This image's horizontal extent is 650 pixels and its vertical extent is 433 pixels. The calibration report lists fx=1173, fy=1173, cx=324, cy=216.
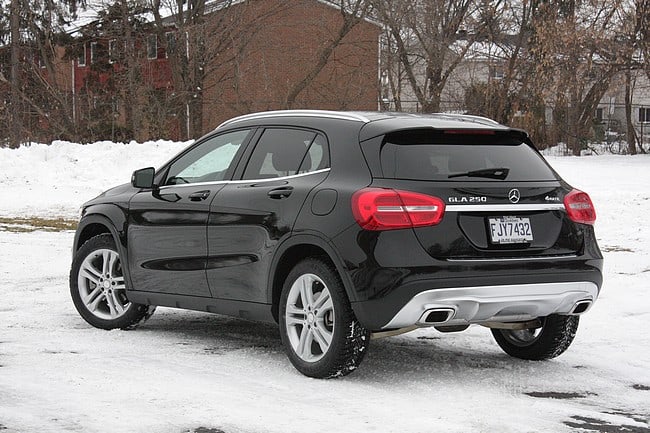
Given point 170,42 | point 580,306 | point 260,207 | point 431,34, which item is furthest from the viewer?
point 170,42

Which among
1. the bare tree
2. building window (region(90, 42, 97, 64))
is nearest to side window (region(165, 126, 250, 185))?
the bare tree

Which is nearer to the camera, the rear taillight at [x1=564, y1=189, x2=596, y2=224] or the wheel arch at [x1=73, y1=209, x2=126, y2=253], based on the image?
the rear taillight at [x1=564, y1=189, x2=596, y2=224]

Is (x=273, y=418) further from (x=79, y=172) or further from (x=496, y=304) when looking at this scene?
(x=79, y=172)

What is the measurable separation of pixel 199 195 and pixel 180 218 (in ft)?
0.83

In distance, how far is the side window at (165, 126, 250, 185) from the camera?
7910 millimetres

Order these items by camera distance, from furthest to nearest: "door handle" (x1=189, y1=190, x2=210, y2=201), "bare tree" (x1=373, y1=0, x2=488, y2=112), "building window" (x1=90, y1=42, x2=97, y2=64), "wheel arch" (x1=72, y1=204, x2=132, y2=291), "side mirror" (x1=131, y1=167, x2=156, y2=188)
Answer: "building window" (x1=90, y1=42, x2=97, y2=64), "bare tree" (x1=373, y1=0, x2=488, y2=112), "wheel arch" (x1=72, y1=204, x2=132, y2=291), "side mirror" (x1=131, y1=167, x2=156, y2=188), "door handle" (x1=189, y1=190, x2=210, y2=201)

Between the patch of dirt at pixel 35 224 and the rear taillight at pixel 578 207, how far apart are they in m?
11.6

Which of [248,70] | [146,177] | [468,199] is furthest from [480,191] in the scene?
[248,70]

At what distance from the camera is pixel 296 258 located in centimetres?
710

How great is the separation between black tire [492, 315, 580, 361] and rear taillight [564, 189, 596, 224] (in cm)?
73

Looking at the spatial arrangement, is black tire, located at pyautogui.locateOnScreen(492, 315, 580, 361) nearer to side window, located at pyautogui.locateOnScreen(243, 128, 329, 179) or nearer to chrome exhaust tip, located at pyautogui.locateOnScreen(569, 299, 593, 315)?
chrome exhaust tip, located at pyautogui.locateOnScreen(569, 299, 593, 315)

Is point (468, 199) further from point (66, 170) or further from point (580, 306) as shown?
point (66, 170)

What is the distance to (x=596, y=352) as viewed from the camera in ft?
26.1

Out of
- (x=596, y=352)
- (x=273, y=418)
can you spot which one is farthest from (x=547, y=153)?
(x=273, y=418)
